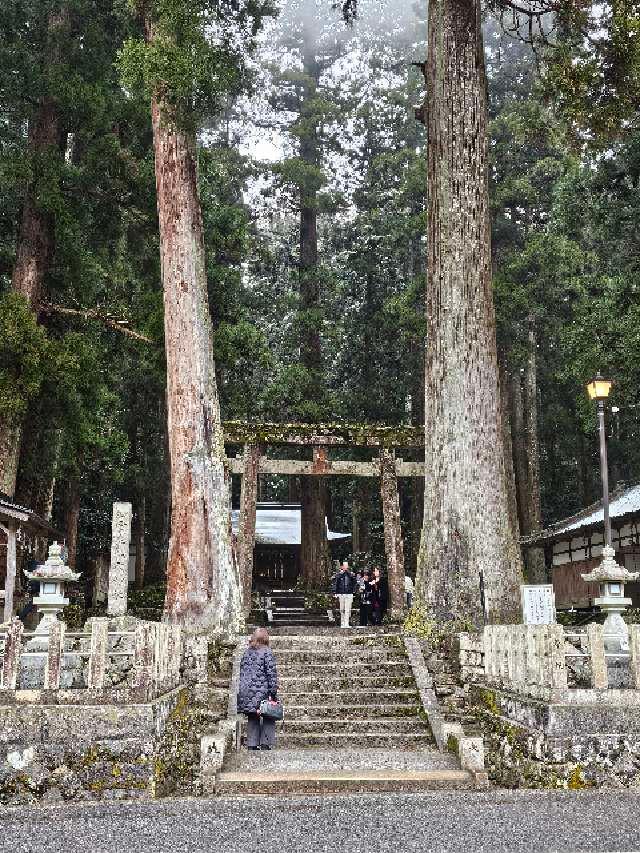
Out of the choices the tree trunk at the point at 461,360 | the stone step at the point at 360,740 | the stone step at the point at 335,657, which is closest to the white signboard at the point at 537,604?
the tree trunk at the point at 461,360

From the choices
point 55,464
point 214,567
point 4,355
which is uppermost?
point 4,355

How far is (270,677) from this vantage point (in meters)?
7.91

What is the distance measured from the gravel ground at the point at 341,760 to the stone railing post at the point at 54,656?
1767mm

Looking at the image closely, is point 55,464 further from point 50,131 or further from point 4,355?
point 50,131

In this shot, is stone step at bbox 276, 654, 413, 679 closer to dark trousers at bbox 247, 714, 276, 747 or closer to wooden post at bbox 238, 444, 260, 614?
dark trousers at bbox 247, 714, 276, 747

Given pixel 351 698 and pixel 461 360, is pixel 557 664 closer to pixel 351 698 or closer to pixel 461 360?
pixel 351 698

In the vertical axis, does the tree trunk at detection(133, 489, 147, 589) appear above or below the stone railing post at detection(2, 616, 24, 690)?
above

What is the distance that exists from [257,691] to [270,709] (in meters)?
0.20

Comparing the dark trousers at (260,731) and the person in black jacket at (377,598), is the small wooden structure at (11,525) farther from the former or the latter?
the dark trousers at (260,731)

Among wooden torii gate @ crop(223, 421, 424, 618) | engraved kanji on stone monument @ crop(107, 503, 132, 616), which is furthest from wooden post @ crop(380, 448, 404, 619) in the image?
engraved kanji on stone monument @ crop(107, 503, 132, 616)

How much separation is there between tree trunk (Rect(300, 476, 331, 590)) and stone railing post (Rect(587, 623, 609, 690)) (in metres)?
16.4

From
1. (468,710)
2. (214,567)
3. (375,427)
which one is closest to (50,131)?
(375,427)

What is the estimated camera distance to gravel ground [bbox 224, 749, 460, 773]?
24.8 ft

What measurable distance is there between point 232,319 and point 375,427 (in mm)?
7238
